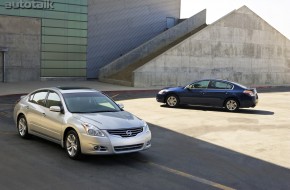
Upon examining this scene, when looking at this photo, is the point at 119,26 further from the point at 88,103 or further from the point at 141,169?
the point at 141,169

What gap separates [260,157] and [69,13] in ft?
93.1

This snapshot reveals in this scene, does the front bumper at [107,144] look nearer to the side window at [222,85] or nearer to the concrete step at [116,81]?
the side window at [222,85]

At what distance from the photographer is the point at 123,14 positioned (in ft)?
130

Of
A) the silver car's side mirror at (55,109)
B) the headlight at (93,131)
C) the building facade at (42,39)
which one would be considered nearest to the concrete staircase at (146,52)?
the building facade at (42,39)

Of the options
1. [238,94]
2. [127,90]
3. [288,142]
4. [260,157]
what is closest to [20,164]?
[260,157]

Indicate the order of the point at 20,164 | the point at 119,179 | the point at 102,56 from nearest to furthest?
the point at 119,179, the point at 20,164, the point at 102,56

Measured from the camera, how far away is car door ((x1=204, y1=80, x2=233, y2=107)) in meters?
18.7

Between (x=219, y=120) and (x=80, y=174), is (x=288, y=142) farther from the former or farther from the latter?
(x=80, y=174)

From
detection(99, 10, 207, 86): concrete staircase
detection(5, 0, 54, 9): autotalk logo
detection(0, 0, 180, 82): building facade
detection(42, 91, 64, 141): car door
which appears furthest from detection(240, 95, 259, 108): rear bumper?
detection(5, 0, 54, 9): autotalk logo

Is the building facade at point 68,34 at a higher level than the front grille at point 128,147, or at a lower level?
higher

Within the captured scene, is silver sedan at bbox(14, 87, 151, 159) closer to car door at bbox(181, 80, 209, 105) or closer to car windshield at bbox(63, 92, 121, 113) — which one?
car windshield at bbox(63, 92, 121, 113)

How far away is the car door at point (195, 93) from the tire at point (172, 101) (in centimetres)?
34

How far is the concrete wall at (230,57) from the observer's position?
3353 centimetres

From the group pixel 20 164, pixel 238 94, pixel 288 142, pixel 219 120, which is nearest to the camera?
pixel 20 164
